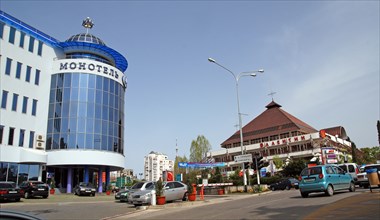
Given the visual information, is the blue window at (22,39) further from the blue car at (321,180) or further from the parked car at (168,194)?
the blue car at (321,180)

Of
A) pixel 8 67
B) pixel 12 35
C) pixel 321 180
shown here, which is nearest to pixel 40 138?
pixel 8 67

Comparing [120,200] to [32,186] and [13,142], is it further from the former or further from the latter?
[13,142]

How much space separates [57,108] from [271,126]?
59340 millimetres

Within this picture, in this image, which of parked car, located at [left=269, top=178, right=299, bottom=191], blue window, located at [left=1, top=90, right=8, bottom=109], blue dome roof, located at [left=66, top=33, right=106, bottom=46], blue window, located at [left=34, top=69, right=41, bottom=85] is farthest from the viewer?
→ blue dome roof, located at [left=66, top=33, right=106, bottom=46]

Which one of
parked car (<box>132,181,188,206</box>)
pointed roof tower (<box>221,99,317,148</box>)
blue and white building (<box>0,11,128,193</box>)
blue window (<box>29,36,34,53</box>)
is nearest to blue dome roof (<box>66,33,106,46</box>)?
blue and white building (<box>0,11,128,193</box>)

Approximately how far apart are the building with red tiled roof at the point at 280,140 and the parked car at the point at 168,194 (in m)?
38.9

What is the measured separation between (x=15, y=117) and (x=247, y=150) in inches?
2286

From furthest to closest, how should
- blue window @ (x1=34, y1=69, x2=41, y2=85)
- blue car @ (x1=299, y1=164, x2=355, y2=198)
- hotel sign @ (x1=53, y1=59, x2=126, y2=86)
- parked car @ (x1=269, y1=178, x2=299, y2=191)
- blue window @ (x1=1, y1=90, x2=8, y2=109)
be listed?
hotel sign @ (x1=53, y1=59, x2=126, y2=86), blue window @ (x1=34, y1=69, x2=41, y2=85), blue window @ (x1=1, y1=90, x2=8, y2=109), parked car @ (x1=269, y1=178, x2=299, y2=191), blue car @ (x1=299, y1=164, x2=355, y2=198)

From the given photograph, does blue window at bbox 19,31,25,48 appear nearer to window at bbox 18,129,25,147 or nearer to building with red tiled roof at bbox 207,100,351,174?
window at bbox 18,129,25,147

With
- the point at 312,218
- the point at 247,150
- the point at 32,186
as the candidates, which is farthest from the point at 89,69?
the point at 247,150

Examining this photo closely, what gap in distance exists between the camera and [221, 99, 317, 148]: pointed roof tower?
82.2 metres

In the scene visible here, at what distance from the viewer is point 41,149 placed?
4197cm

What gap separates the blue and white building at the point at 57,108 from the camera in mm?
38688

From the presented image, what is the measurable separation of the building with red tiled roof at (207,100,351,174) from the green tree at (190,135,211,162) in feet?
10.8
